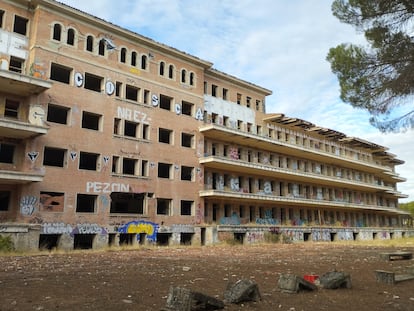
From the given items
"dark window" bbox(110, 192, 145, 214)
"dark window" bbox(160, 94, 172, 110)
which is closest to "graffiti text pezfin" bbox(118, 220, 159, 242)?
"dark window" bbox(110, 192, 145, 214)

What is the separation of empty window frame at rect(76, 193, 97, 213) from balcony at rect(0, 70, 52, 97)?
7.47 m

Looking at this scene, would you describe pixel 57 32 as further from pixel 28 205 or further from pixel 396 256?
pixel 396 256

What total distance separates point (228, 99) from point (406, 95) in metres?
23.6

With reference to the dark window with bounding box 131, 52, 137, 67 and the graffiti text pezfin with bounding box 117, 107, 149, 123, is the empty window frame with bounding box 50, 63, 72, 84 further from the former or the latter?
the dark window with bounding box 131, 52, 137, 67

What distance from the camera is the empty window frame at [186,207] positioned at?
31192mm

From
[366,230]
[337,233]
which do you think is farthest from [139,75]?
[366,230]

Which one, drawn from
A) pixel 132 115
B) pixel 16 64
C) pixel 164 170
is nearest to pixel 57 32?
pixel 16 64

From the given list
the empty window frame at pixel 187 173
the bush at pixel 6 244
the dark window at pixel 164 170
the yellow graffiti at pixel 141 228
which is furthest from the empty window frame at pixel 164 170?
the bush at pixel 6 244

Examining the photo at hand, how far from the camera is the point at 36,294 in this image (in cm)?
705

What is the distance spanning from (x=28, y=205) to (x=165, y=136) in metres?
12.5

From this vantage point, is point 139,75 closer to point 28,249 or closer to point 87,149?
point 87,149

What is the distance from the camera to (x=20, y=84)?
2247cm

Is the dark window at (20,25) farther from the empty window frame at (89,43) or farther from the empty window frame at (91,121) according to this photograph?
the empty window frame at (91,121)

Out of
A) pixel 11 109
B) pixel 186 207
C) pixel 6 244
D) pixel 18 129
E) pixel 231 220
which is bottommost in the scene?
pixel 6 244
